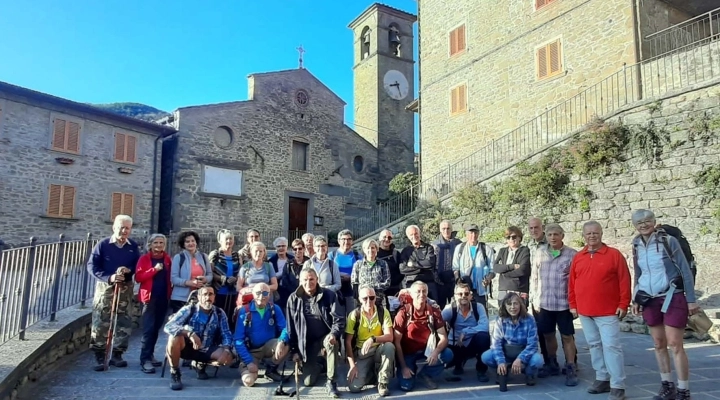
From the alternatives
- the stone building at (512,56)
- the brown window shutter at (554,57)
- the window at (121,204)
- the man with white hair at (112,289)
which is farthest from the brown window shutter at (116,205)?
the brown window shutter at (554,57)

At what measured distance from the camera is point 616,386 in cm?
400

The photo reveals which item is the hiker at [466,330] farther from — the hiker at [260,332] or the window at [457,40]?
the window at [457,40]

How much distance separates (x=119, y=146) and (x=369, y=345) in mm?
14095

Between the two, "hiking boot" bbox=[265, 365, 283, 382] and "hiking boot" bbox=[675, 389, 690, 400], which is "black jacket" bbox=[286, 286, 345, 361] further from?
"hiking boot" bbox=[675, 389, 690, 400]

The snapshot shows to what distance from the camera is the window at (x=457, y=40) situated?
1573 cm

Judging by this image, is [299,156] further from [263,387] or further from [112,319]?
[263,387]

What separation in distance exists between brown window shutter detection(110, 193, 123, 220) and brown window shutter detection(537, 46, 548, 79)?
13.7 m

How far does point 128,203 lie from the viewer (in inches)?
620

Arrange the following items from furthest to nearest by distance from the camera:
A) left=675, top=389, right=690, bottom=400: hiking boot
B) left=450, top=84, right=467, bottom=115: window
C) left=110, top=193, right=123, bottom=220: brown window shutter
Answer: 1. left=450, top=84, right=467, bottom=115: window
2. left=110, top=193, right=123, bottom=220: brown window shutter
3. left=675, top=389, right=690, bottom=400: hiking boot

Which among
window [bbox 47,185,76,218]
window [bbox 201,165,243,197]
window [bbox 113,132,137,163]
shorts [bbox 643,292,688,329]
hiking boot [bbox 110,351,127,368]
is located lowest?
hiking boot [bbox 110,351,127,368]

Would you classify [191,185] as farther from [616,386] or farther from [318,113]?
[616,386]

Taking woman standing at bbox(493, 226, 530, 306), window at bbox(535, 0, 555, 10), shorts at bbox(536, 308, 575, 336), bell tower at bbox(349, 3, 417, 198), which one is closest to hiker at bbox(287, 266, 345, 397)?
woman standing at bbox(493, 226, 530, 306)

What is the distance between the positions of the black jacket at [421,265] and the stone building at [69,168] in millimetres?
12664

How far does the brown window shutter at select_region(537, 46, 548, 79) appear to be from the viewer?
1297cm
